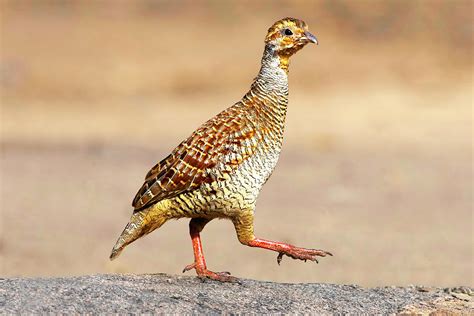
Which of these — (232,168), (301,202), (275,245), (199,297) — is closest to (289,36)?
(232,168)

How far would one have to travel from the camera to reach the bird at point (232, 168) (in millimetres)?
7172

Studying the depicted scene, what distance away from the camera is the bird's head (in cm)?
752

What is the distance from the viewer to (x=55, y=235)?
567 inches

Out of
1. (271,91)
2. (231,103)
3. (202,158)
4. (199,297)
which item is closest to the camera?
(199,297)

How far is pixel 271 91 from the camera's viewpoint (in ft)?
24.8

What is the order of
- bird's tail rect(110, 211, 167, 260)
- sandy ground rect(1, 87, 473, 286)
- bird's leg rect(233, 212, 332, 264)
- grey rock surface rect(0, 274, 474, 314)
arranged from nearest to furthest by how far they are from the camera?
grey rock surface rect(0, 274, 474, 314), bird's leg rect(233, 212, 332, 264), bird's tail rect(110, 211, 167, 260), sandy ground rect(1, 87, 473, 286)

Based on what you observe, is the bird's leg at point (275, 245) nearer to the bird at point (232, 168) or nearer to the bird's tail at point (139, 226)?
the bird at point (232, 168)

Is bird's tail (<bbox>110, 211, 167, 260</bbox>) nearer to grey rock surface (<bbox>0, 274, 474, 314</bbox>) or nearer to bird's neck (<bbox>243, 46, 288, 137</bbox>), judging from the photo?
grey rock surface (<bbox>0, 274, 474, 314</bbox>)

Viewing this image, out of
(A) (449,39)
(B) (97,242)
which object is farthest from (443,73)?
(B) (97,242)

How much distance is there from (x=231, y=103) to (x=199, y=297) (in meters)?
19.6

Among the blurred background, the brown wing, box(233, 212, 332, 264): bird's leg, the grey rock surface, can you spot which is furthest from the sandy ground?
the brown wing

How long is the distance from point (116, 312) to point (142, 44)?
2472cm

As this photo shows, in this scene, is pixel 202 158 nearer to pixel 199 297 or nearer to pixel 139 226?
pixel 139 226

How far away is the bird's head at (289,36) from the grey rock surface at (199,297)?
1680mm
